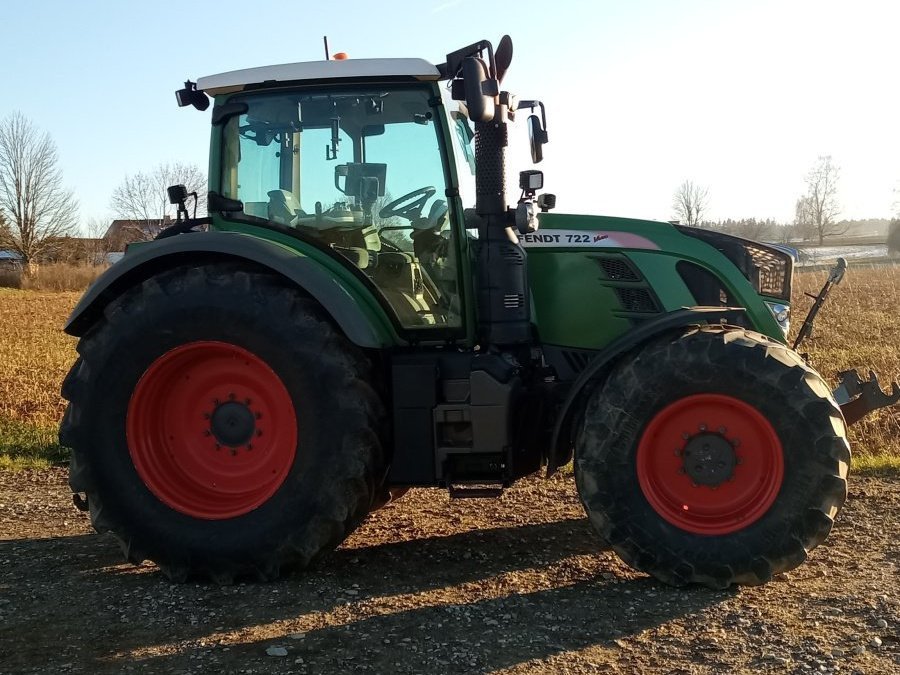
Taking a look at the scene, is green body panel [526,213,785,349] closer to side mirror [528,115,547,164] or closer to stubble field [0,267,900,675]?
side mirror [528,115,547,164]

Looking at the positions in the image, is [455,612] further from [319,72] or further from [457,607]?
[319,72]

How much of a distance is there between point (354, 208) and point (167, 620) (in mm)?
2199

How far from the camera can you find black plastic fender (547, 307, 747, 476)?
3.90 meters

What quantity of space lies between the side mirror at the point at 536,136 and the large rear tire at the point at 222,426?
5.54 feet

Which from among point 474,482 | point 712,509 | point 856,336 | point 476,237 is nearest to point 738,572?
point 712,509

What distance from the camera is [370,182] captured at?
13.9ft

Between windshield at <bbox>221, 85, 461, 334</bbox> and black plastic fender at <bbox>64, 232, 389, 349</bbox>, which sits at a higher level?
windshield at <bbox>221, 85, 461, 334</bbox>

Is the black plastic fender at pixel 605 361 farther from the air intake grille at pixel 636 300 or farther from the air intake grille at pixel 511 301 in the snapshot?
the air intake grille at pixel 511 301

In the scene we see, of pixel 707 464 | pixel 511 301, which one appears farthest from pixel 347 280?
pixel 707 464

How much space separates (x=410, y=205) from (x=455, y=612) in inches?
80.6

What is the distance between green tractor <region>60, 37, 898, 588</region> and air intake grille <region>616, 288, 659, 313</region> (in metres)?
0.02

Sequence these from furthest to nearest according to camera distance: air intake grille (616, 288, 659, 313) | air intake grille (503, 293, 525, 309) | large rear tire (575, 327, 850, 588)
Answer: air intake grille (616, 288, 659, 313), air intake grille (503, 293, 525, 309), large rear tire (575, 327, 850, 588)

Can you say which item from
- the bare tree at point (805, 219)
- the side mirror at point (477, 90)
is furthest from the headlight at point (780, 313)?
the bare tree at point (805, 219)

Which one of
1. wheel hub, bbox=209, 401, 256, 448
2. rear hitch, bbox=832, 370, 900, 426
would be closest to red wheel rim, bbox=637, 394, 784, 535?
rear hitch, bbox=832, 370, 900, 426
